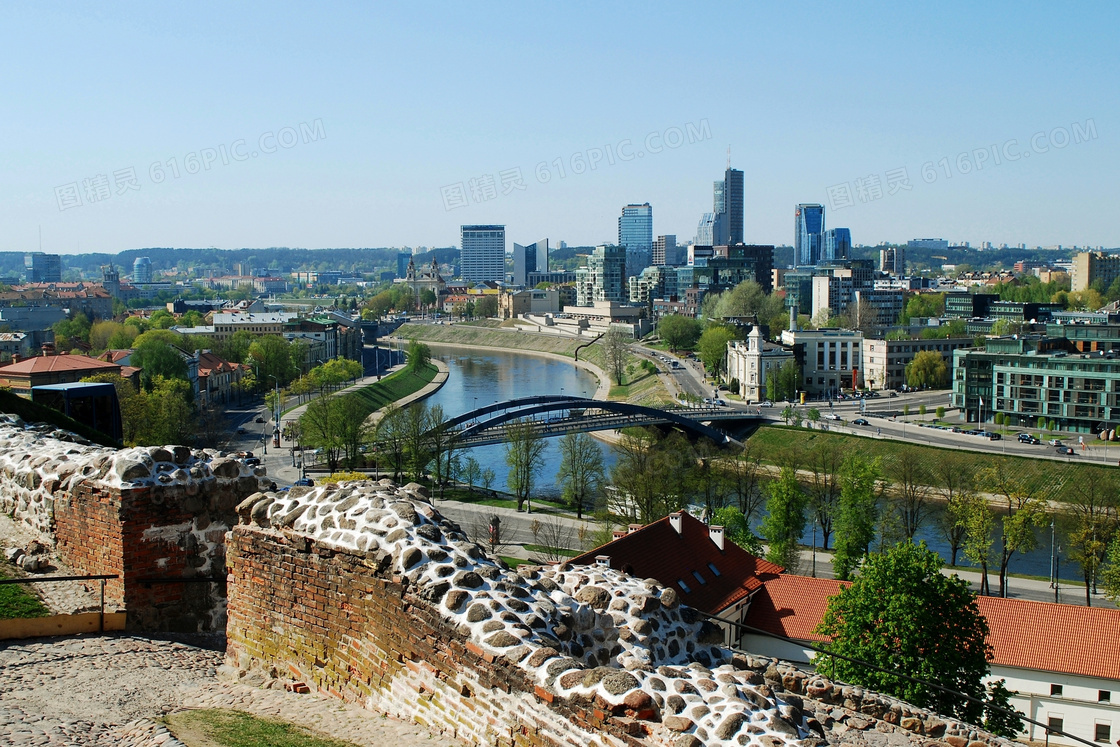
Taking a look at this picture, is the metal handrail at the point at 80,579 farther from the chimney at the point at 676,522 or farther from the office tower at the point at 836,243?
the office tower at the point at 836,243

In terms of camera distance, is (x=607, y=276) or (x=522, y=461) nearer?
(x=522, y=461)

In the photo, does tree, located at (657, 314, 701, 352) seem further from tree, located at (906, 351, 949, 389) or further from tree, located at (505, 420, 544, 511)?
tree, located at (505, 420, 544, 511)

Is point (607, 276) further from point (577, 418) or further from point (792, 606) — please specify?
point (792, 606)

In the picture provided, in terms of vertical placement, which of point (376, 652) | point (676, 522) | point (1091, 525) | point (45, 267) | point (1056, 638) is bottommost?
point (1091, 525)

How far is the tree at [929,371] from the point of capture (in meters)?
55.8

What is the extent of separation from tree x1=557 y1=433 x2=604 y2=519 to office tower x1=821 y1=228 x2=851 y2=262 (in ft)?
550

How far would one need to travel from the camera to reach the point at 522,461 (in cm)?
3256

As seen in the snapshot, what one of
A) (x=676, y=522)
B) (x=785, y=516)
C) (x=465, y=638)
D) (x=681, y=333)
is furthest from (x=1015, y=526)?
(x=681, y=333)

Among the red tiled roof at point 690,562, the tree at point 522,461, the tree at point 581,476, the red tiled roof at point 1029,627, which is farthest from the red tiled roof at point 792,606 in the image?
the tree at point 522,461

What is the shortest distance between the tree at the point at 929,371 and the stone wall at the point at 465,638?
54296 millimetres

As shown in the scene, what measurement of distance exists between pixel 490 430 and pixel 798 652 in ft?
88.7

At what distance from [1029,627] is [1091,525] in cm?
1071

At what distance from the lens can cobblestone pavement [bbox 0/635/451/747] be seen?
14.0 feet

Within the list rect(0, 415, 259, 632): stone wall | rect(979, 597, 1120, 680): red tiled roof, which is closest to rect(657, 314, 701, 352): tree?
rect(979, 597, 1120, 680): red tiled roof
